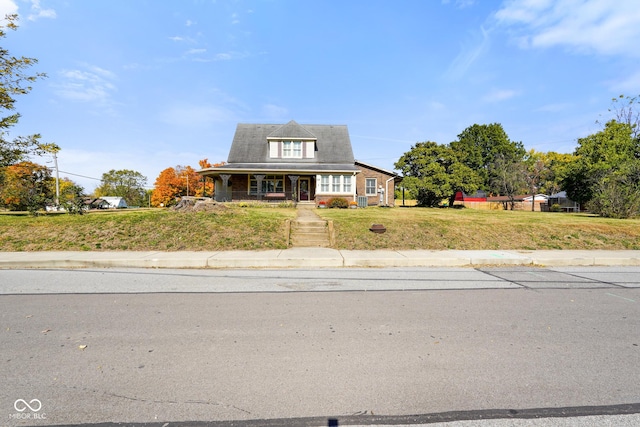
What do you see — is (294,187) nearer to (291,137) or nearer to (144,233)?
(291,137)

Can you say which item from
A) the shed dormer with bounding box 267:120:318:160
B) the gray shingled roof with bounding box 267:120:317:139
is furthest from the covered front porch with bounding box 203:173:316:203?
the gray shingled roof with bounding box 267:120:317:139

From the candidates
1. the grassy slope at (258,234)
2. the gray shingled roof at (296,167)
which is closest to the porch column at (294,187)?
the gray shingled roof at (296,167)

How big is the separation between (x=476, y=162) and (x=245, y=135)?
168ft

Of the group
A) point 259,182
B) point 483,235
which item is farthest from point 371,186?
point 483,235

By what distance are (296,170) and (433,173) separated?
43.3 ft

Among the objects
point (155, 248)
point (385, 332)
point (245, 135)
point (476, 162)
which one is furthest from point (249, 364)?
point (476, 162)

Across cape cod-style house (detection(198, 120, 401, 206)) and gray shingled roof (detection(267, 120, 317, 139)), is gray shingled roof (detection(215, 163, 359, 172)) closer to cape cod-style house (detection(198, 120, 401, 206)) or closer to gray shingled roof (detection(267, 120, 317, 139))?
cape cod-style house (detection(198, 120, 401, 206))

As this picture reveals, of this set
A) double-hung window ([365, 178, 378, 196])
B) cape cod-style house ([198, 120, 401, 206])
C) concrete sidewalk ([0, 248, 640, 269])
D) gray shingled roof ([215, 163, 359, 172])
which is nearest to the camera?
concrete sidewalk ([0, 248, 640, 269])

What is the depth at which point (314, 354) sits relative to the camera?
357cm

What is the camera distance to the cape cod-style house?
2698 centimetres

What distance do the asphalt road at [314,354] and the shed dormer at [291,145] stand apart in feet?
77.7

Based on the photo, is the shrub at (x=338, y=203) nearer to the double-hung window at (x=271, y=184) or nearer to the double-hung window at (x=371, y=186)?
the double-hung window at (x=271, y=184)

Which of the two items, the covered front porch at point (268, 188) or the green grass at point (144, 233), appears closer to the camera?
the green grass at point (144, 233)

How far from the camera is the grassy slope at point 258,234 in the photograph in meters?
11.2
